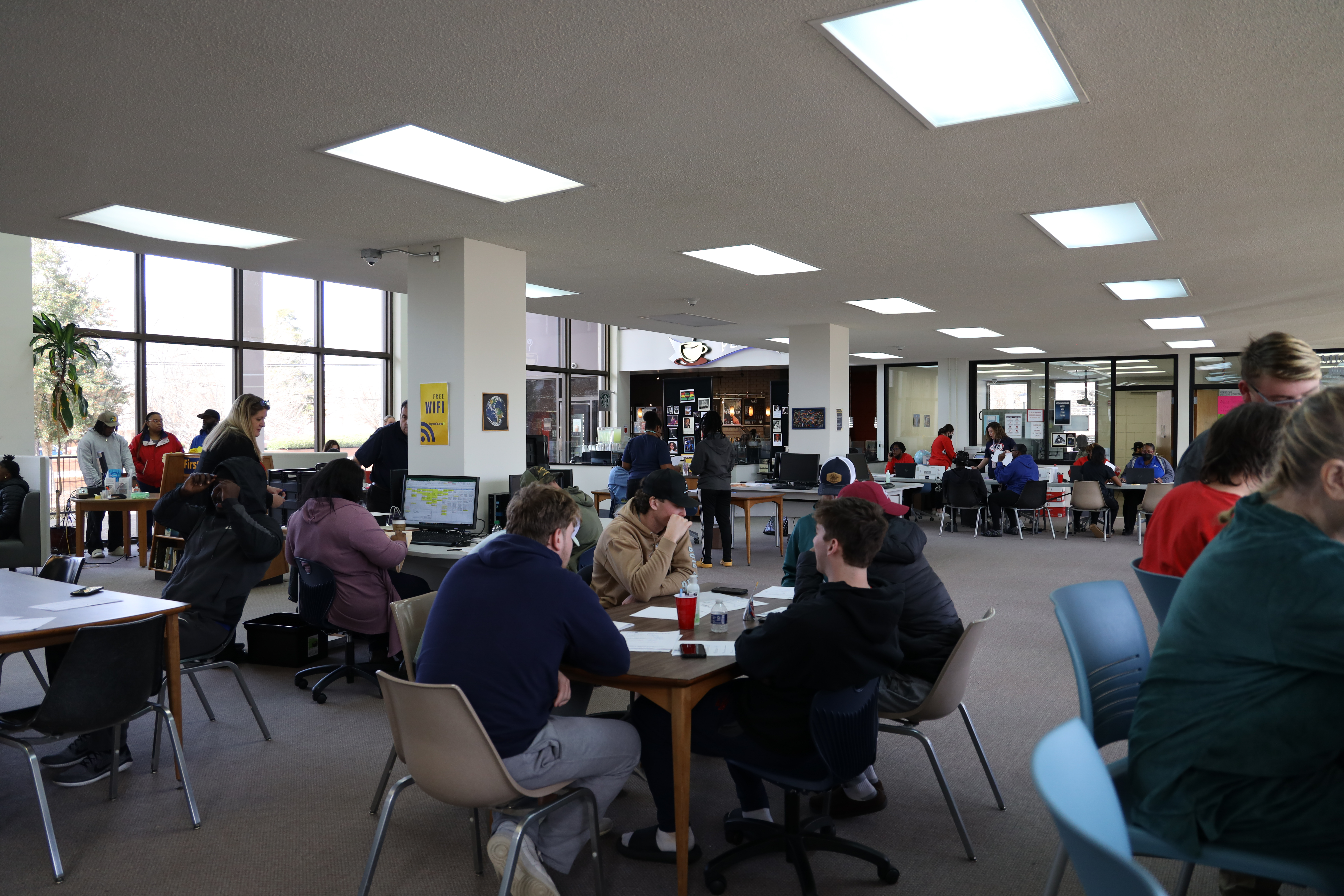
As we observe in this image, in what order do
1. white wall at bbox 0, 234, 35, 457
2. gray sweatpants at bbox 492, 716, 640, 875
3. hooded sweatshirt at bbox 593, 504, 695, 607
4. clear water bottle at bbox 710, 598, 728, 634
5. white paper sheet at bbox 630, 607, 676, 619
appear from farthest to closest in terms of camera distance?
white wall at bbox 0, 234, 35, 457
hooded sweatshirt at bbox 593, 504, 695, 607
white paper sheet at bbox 630, 607, 676, 619
clear water bottle at bbox 710, 598, 728, 634
gray sweatpants at bbox 492, 716, 640, 875

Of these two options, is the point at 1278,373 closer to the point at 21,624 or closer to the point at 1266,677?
the point at 1266,677

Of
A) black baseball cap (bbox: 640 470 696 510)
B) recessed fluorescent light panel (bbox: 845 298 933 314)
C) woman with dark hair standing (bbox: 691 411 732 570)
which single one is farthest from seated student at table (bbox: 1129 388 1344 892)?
recessed fluorescent light panel (bbox: 845 298 933 314)

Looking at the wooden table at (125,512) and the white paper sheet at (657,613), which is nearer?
the white paper sheet at (657,613)

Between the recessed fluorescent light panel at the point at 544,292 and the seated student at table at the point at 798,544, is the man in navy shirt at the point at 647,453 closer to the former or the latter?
the recessed fluorescent light panel at the point at 544,292

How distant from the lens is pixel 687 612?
3.02 m

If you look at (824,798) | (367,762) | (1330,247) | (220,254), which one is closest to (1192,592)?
(824,798)

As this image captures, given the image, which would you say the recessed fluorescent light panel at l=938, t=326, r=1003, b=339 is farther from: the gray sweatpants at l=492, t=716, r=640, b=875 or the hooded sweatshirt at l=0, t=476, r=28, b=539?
the hooded sweatshirt at l=0, t=476, r=28, b=539

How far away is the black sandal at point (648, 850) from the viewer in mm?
2785

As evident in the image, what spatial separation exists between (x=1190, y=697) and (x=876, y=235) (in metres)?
4.58

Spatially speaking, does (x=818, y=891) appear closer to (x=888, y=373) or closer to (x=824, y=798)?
(x=824, y=798)

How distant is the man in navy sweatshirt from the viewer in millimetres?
2314

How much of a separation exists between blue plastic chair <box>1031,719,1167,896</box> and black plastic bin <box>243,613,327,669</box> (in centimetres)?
462

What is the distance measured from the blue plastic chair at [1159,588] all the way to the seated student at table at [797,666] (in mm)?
930

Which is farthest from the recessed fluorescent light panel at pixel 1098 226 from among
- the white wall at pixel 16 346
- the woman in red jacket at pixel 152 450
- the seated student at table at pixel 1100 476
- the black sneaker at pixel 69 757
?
the white wall at pixel 16 346
